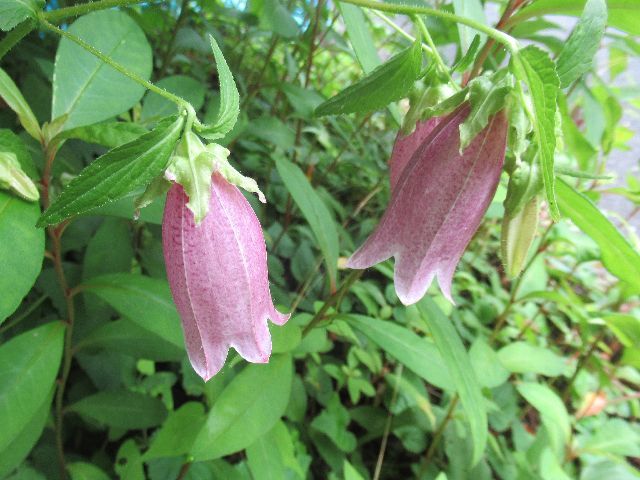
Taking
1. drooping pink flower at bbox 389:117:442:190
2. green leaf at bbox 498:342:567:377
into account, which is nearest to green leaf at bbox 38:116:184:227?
drooping pink flower at bbox 389:117:442:190

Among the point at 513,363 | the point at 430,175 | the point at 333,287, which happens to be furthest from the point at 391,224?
the point at 513,363

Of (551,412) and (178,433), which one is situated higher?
(178,433)

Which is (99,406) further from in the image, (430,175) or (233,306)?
(430,175)

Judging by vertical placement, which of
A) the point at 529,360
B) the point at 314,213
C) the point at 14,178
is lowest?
the point at 529,360

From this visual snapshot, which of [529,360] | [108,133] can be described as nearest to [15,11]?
[108,133]

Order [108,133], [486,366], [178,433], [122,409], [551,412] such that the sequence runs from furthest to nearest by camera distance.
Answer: [551,412] → [486,366] → [122,409] → [178,433] → [108,133]

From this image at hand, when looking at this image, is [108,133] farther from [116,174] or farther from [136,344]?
[136,344]

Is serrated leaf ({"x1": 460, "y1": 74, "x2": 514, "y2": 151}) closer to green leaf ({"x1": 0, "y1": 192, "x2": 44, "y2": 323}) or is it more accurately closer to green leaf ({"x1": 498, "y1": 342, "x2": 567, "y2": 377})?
green leaf ({"x1": 0, "y1": 192, "x2": 44, "y2": 323})
